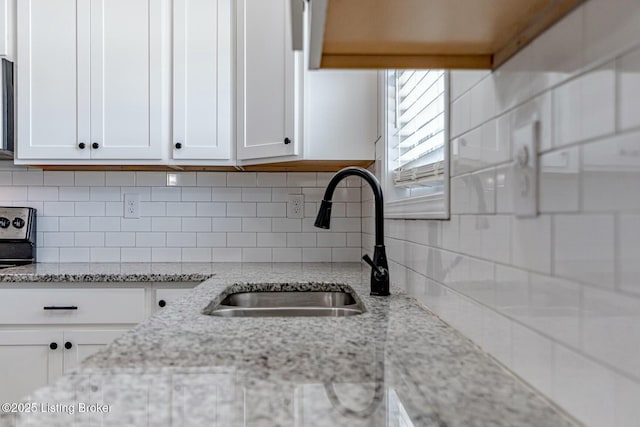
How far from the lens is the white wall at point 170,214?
2436 millimetres

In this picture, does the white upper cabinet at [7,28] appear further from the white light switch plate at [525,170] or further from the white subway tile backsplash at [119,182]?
the white light switch plate at [525,170]

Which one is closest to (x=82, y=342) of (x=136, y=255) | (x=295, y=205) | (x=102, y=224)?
(x=136, y=255)

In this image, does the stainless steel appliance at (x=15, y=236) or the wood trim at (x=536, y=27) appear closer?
the wood trim at (x=536, y=27)

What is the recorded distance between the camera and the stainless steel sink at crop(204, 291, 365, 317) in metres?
1.52

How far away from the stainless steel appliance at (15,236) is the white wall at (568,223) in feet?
7.42

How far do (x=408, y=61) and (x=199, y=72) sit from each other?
60.1 inches

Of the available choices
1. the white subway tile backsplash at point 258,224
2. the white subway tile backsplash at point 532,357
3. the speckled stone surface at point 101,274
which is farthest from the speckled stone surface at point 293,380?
the white subway tile backsplash at point 258,224

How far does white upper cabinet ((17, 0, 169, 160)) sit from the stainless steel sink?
91 cm

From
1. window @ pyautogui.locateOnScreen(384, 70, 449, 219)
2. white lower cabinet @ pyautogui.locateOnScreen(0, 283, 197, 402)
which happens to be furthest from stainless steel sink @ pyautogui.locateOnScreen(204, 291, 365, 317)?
white lower cabinet @ pyautogui.locateOnScreen(0, 283, 197, 402)

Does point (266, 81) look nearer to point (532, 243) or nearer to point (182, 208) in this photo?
point (182, 208)

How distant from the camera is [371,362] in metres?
0.73

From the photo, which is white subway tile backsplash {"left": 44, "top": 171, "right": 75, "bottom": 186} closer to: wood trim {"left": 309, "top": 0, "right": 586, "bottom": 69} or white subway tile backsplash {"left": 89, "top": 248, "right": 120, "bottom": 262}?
white subway tile backsplash {"left": 89, "top": 248, "right": 120, "bottom": 262}

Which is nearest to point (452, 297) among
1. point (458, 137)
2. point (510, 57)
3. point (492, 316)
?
point (492, 316)

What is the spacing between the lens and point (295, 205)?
2459 mm
